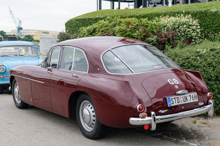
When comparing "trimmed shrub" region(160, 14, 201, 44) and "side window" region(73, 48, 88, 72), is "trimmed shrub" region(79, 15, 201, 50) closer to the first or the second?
"trimmed shrub" region(160, 14, 201, 44)

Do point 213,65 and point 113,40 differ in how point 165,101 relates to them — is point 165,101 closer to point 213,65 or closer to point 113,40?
point 113,40

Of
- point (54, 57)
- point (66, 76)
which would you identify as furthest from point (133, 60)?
point (54, 57)

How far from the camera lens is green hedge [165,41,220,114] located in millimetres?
6680

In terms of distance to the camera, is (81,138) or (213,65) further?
(213,65)

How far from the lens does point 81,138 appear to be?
17.4 feet

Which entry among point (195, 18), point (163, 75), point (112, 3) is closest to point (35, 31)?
point (112, 3)

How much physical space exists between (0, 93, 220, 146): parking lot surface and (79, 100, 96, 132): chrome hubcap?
0.70 feet

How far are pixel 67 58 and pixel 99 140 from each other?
1707 millimetres

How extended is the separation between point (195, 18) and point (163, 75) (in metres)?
10.5

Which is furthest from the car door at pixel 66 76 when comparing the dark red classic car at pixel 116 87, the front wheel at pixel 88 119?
the front wheel at pixel 88 119

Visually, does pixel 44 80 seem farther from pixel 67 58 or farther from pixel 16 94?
pixel 16 94

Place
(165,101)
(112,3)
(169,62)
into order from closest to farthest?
1. (165,101)
2. (169,62)
3. (112,3)

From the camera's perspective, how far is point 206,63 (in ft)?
22.4

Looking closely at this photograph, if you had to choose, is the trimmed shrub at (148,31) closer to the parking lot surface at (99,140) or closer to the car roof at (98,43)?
the car roof at (98,43)
